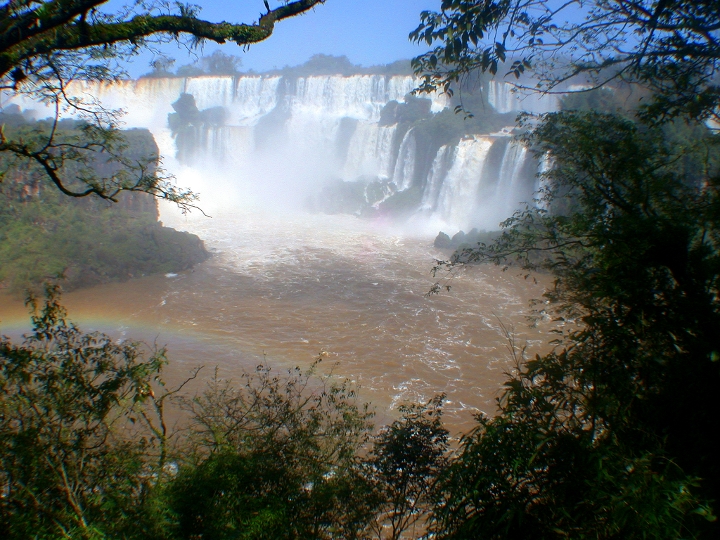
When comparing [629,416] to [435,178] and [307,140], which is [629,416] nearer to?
[435,178]

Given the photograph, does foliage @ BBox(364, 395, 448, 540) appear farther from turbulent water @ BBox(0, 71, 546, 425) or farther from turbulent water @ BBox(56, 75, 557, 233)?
turbulent water @ BBox(56, 75, 557, 233)

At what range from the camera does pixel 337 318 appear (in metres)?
11.0

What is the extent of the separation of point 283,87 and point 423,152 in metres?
14.8

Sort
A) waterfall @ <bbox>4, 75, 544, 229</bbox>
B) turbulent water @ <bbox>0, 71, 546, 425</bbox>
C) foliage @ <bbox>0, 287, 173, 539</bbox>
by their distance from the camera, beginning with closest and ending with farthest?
foliage @ <bbox>0, 287, 173, 539</bbox>
turbulent water @ <bbox>0, 71, 546, 425</bbox>
waterfall @ <bbox>4, 75, 544, 229</bbox>

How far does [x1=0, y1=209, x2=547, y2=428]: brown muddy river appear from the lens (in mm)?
8328

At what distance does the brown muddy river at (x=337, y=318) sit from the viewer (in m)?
8.33

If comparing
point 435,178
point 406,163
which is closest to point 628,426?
point 435,178

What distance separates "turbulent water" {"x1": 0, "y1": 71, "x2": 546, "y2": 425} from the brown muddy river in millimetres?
47

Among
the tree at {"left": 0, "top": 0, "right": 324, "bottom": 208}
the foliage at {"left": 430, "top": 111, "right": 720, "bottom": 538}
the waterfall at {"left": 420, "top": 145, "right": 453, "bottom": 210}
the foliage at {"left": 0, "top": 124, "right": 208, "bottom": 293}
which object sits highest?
the tree at {"left": 0, "top": 0, "right": 324, "bottom": 208}

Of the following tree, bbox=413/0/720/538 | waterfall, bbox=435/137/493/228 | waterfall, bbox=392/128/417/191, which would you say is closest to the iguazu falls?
tree, bbox=413/0/720/538

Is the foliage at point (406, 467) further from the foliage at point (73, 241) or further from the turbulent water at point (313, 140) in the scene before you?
the turbulent water at point (313, 140)

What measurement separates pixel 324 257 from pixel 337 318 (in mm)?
6035

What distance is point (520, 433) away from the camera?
8.46ft

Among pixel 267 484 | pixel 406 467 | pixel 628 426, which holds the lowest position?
pixel 267 484
